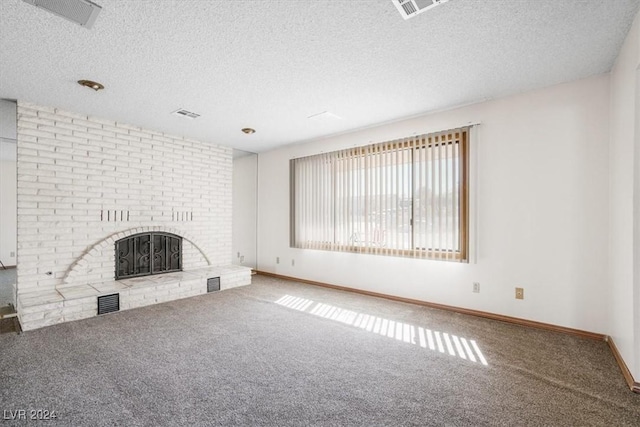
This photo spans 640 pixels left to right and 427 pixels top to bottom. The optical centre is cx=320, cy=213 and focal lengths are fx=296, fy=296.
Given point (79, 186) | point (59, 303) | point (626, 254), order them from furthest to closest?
point (79, 186)
point (59, 303)
point (626, 254)

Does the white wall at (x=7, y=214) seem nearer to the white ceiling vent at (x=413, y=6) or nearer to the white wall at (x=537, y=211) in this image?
the white wall at (x=537, y=211)

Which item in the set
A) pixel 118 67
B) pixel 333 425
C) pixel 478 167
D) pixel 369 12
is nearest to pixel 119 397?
pixel 333 425

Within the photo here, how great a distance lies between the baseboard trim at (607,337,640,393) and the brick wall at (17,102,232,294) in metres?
5.35

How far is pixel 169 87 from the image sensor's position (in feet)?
10.3

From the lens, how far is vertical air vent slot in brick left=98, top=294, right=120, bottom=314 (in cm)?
358

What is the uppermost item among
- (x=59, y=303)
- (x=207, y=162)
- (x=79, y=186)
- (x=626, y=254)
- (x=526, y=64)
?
(x=526, y=64)

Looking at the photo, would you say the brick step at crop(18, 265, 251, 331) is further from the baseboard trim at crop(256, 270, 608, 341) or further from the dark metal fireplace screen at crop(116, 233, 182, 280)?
the baseboard trim at crop(256, 270, 608, 341)

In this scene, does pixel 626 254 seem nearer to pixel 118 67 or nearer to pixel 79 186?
pixel 118 67

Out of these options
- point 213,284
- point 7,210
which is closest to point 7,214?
point 7,210

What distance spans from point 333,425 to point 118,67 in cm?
335

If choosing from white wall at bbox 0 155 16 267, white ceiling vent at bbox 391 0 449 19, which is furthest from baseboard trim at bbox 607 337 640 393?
white wall at bbox 0 155 16 267

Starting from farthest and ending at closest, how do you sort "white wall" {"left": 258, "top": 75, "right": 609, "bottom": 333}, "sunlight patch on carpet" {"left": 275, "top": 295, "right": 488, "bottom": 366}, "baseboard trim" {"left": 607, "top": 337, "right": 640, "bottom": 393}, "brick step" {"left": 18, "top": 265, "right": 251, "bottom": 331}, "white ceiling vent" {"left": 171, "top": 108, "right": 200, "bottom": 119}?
1. "white ceiling vent" {"left": 171, "top": 108, "right": 200, "bottom": 119}
2. "brick step" {"left": 18, "top": 265, "right": 251, "bottom": 331}
3. "white wall" {"left": 258, "top": 75, "right": 609, "bottom": 333}
4. "sunlight patch on carpet" {"left": 275, "top": 295, "right": 488, "bottom": 366}
5. "baseboard trim" {"left": 607, "top": 337, "right": 640, "bottom": 393}

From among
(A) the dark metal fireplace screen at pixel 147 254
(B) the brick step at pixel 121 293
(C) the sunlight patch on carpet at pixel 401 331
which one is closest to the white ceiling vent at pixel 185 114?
(A) the dark metal fireplace screen at pixel 147 254

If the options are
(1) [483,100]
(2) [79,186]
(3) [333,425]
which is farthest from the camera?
(2) [79,186]
